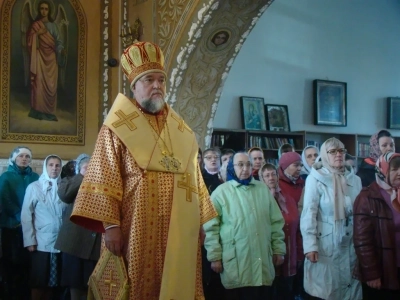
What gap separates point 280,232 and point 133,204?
1482mm

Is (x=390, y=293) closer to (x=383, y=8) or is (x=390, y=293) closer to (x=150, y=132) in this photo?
(x=150, y=132)

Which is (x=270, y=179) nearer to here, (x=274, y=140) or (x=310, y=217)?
(x=310, y=217)

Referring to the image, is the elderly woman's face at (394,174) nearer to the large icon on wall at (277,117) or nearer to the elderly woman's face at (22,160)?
the elderly woman's face at (22,160)

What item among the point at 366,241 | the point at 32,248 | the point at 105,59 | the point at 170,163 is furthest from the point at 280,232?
the point at 105,59

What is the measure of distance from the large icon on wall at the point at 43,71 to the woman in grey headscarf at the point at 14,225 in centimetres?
115

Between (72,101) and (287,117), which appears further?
(287,117)

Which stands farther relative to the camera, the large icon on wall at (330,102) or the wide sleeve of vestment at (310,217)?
the large icon on wall at (330,102)

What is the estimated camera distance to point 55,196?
4.66 metres

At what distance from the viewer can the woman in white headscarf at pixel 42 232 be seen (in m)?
4.60

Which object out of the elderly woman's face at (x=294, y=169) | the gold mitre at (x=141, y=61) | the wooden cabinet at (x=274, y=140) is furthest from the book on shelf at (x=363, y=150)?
the gold mitre at (x=141, y=61)

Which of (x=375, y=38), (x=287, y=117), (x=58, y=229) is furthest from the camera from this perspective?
(x=375, y=38)

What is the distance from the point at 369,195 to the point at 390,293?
2.03 feet

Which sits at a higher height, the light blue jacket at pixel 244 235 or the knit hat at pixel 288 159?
the knit hat at pixel 288 159

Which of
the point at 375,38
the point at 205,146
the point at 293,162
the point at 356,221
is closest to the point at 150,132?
the point at 356,221
